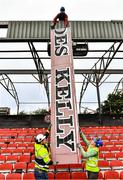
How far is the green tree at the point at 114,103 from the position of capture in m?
29.0

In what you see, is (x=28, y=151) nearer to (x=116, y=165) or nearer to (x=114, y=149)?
(x=114, y=149)

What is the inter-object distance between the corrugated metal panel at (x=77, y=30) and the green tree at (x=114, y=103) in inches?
448

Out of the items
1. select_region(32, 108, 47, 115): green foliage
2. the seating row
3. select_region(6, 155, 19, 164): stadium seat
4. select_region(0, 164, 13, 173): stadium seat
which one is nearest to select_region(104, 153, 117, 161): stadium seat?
the seating row

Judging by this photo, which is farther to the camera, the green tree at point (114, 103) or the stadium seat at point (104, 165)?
the green tree at point (114, 103)

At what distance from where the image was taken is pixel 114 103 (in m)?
30.0

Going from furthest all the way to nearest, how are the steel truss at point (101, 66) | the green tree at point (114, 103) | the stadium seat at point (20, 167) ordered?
the green tree at point (114, 103), the steel truss at point (101, 66), the stadium seat at point (20, 167)

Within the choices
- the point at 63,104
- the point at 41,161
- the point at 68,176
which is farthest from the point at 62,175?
the point at 63,104

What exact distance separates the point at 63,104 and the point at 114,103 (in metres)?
20.5

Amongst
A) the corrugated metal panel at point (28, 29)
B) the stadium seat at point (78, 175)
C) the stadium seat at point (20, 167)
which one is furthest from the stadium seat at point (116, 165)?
the corrugated metal panel at point (28, 29)

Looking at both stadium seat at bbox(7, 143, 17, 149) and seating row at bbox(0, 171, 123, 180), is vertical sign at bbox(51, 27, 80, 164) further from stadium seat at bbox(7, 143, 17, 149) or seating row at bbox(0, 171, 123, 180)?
stadium seat at bbox(7, 143, 17, 149)

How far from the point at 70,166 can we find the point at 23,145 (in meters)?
3.78

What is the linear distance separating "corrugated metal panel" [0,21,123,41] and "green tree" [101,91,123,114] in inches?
448

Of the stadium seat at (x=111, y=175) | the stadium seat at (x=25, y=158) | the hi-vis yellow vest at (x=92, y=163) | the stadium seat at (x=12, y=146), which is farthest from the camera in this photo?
the stadium seat at (x=12, y=146)

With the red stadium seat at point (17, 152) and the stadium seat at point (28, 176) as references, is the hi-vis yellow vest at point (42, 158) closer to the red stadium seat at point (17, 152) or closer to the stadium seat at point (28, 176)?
the stadium seat at point (28, 176)
